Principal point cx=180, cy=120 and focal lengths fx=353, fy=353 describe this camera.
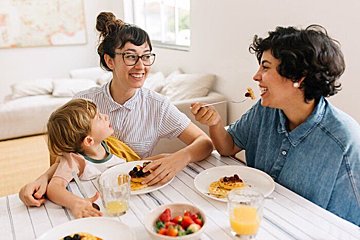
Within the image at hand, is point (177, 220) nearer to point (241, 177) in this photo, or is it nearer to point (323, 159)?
point (241, 177)

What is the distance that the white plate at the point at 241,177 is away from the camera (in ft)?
4.09

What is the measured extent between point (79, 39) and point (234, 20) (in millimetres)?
3368

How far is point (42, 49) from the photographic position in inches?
216

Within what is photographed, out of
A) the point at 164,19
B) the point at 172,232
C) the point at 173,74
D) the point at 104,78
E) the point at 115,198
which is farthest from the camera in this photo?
the point at 104,78

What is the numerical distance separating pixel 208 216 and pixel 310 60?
25.8 inches

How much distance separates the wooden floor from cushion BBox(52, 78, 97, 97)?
61cm

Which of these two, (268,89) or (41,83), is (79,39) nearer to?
(41,83)

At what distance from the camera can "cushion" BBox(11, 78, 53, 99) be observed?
15.1 feet

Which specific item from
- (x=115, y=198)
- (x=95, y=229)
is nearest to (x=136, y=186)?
(x=115, y=198)

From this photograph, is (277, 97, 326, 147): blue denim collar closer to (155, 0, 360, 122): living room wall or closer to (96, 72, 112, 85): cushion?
(155, 0, 360, 122): living room wall

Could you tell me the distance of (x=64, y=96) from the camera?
4.50 meters

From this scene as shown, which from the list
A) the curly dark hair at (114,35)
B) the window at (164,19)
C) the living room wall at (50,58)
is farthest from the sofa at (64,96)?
the curly dark hair at (114,35)

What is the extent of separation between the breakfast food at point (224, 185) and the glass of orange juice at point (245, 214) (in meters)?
0.18

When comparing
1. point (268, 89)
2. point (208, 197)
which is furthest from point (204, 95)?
point (208, 197)
